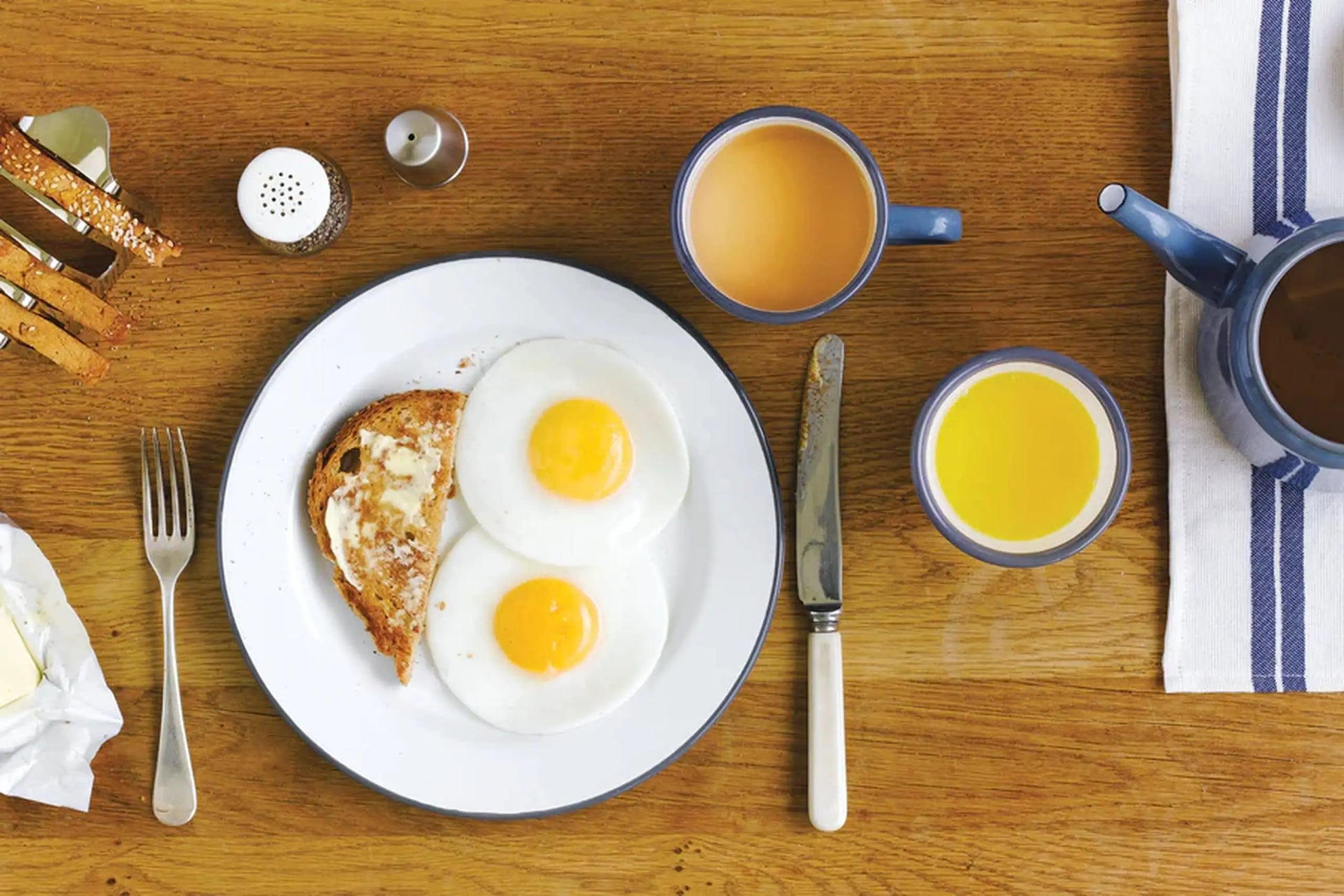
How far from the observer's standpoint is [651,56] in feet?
4.30

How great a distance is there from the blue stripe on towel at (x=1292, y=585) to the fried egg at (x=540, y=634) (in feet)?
2.59

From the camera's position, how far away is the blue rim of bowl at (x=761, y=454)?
1.25 metres

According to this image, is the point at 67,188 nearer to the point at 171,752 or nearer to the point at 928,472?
the point at 171,752

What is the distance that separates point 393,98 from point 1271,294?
1071mm

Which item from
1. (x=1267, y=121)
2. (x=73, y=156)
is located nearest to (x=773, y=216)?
(x=1267, y=121)

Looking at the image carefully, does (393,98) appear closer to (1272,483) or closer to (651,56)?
(651,56)

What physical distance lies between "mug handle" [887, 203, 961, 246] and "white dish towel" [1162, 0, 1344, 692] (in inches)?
14.1

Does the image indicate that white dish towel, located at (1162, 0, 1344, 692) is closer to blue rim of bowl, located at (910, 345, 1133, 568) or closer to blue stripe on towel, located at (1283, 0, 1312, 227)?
blue stripe on towel, located at (1283, 0, 1312, 227)

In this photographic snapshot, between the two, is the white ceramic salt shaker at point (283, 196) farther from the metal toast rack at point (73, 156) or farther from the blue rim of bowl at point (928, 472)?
the blue rim of bowl at point (928, 472)

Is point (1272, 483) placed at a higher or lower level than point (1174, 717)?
higher

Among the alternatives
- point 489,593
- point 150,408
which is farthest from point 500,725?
point 150,408

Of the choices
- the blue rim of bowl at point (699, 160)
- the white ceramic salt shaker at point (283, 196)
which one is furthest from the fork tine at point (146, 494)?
the blue rim of bowl at point (699, 160)

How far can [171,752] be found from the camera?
1.31 m

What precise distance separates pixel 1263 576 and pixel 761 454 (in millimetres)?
663
